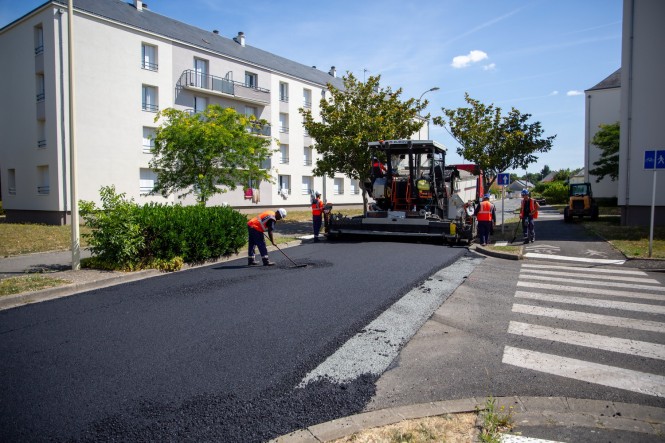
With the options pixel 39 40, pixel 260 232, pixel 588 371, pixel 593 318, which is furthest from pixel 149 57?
pixel 588 371

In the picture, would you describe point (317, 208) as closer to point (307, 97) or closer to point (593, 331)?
point (593, 331)

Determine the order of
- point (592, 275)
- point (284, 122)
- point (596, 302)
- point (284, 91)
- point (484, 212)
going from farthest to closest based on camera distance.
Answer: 1. point (284, 122)
2. point (284, 91)
3. point (484, 212)
4. point (592, 275)
5. point (596, 302)

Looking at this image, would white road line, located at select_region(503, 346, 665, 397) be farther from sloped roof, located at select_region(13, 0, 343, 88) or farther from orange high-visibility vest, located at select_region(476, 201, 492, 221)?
sloped roof, located at select_region(13, 0, 343, 88)

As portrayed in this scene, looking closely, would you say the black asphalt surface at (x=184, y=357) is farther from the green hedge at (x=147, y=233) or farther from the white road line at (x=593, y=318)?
the white road line at (x=593, y=318)

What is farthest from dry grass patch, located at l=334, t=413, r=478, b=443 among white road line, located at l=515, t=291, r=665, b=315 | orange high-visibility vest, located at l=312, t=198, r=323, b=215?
orange high-visibility vest, located at l=312, t=198, r=323, b=215

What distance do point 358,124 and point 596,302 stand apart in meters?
16.5

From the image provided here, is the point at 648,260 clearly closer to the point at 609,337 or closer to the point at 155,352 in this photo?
the point at 609,337

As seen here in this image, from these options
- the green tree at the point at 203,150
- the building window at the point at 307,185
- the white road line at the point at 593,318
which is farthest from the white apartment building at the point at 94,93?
the white road line at the point at 593,318

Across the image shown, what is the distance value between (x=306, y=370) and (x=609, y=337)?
3687 millimetres

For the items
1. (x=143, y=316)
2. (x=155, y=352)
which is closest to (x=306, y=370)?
(x=155, y=352)

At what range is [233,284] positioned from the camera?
8.12m

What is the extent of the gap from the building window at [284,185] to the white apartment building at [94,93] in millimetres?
4758

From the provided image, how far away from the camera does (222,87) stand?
97.7 ft

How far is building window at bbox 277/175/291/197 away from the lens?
34.9 metres
